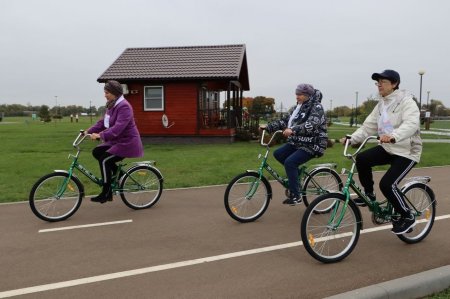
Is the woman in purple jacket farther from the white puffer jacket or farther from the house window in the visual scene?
the house window

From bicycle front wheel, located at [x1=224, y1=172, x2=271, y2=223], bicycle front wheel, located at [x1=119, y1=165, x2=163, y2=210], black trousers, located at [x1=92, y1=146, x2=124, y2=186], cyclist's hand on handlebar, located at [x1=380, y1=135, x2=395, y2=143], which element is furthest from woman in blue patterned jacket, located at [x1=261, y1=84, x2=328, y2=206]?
black trousers, located at [x1=92, y1=146, x2=124, y2=186]

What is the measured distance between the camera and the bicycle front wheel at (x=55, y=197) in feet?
19.9

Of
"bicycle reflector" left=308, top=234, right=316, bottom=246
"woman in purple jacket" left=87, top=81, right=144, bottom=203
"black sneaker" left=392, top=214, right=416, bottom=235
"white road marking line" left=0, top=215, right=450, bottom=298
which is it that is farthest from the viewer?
"woman in purple jacket" left=87, top=81, right=144, bottom=203

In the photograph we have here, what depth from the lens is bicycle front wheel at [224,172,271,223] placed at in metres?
5.96

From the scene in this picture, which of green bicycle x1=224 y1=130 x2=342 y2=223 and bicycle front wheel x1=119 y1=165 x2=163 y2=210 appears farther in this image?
bicycle front wheel x1=119 y1=165 x2=163 y2=210

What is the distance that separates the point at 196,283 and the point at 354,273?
5.11 ft

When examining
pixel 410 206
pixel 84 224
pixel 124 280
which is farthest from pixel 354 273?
pixel 84 224

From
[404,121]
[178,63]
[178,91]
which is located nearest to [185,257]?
[404,121]

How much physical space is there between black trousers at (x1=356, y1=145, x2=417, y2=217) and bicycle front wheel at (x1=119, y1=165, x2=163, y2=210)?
3.38 metres

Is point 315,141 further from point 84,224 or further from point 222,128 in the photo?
point 222,128

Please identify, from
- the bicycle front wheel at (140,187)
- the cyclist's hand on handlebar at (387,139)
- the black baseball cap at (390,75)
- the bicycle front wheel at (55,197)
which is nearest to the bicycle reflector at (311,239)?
the cyclist's hand on handlebar at (387,139)

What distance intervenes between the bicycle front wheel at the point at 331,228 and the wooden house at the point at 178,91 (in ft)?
51.4

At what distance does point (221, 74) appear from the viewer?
65.5 ft

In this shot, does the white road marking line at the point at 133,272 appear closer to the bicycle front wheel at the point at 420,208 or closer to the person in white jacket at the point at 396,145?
the person in white jacket at the point at 396,145
